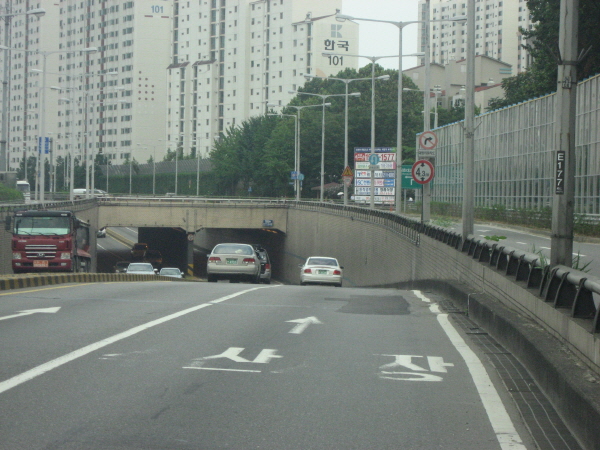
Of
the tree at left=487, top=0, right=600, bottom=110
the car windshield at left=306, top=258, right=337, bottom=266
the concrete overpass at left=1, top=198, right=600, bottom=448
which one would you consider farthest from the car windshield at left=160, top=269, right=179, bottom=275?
the tree at left=487, top=0, right=600, bottom=110

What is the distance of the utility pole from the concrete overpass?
0.52 metres

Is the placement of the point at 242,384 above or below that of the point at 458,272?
below

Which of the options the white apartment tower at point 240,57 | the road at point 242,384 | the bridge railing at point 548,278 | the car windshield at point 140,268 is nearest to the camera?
the road at point 242,384

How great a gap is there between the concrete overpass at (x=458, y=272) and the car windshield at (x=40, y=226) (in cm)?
698

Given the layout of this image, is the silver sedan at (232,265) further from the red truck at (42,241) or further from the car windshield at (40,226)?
the car windshield at (40,226)

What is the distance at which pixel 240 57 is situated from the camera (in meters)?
156

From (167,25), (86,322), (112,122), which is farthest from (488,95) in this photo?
(86,322)

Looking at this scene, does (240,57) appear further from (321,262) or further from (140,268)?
(321,262)

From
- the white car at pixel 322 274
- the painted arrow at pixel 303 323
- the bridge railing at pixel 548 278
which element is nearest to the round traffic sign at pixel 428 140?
the bridge railing at pixel 548 278

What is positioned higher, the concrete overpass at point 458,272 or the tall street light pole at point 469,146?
the tall street light pole at point 469,146

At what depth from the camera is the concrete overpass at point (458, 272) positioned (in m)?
7.48

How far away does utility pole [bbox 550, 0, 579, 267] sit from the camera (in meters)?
10.7

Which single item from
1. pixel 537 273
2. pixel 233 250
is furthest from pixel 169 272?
pixel 537 273

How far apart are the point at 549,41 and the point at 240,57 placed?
114 meters
